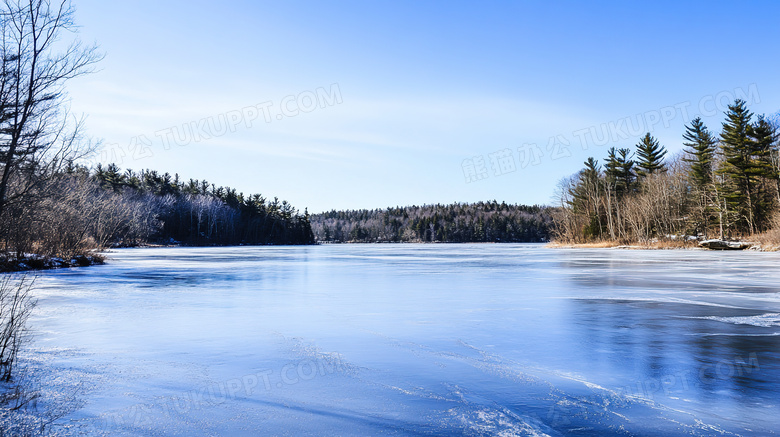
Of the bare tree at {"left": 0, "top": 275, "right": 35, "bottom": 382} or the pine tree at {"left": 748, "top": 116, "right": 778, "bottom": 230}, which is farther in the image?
the pine tree at {"left": 748, "top": 116, "right": 778, "bottom": 230}

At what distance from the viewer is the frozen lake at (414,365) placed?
12.1 feet

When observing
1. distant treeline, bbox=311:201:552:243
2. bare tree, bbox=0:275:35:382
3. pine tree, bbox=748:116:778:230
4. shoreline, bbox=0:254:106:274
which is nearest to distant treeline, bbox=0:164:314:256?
shoreline, bbox=0:254:106:274

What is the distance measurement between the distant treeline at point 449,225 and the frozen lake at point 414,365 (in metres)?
125

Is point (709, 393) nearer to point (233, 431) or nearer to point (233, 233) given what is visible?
point (233, 431)

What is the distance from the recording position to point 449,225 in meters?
147

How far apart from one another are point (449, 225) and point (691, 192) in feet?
323

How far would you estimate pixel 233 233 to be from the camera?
93000 mm

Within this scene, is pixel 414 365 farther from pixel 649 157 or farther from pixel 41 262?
pixel 649 157

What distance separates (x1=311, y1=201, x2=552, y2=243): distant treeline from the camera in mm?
139250

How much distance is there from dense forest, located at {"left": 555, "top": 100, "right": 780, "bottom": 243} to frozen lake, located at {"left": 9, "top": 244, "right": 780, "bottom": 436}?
3395cm

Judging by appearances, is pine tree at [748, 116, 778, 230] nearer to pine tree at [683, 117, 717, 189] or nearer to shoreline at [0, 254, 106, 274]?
pine tree at [683, 117, 717, 189]

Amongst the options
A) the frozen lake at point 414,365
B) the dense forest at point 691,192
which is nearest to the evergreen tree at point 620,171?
the dense forest at point 691,192

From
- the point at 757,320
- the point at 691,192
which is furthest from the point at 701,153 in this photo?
the point at 757,320

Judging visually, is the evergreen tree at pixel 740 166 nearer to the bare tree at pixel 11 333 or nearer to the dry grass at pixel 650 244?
the dry grass at pixel 650 244
